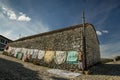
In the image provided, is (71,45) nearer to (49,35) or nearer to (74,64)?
(74,64)

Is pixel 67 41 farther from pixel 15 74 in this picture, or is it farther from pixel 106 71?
pixel 15 74

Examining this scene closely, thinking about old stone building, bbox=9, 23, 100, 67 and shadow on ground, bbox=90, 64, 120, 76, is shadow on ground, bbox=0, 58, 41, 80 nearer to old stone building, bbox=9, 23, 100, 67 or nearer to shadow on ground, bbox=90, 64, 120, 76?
shadow on ground, bbox=90, 64, 120, 76

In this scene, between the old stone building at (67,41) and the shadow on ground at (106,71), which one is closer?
the shadow on ground at (106,71)

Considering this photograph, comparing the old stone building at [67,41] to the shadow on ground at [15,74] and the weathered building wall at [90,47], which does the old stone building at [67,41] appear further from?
the shadow on ground at [15,74]

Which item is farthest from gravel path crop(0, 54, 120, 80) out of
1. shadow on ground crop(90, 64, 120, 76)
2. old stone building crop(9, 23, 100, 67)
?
old stone building crop(9, 23, 100, 67)

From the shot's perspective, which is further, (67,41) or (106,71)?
(67,41)

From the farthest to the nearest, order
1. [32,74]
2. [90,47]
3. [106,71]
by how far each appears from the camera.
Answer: [90,47] → [106,71] → [32,74]

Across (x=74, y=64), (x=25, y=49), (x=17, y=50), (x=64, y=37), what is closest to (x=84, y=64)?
(x=74, y=64)

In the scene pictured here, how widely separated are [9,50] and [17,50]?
377cm

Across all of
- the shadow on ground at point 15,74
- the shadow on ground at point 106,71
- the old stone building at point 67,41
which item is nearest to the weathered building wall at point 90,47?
the old stone building at point 67,41

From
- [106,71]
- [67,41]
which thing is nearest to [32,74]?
[67,41]

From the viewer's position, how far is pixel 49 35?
22.4 metres

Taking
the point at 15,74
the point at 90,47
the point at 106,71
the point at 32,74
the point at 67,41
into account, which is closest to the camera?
the point at 15,74

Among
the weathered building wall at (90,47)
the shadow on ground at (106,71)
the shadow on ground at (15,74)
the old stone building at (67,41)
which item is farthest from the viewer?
the weathered building wall at (90,47)
